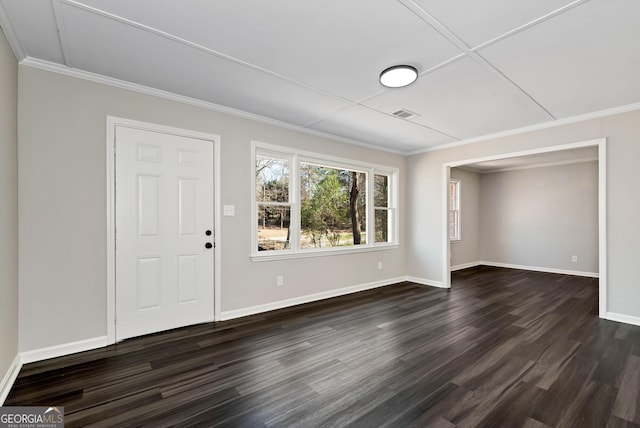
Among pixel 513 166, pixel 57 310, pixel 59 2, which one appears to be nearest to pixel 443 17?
pixel 59 2

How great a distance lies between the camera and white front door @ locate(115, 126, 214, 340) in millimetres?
2930

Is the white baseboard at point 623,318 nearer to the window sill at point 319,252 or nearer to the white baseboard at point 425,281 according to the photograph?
the white baseboard at point 425,281

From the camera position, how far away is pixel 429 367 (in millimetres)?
2445

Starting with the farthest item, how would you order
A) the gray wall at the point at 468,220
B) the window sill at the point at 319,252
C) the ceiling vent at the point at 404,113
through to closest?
the gray wall at the point at 468,220, the window sill at the point at 319,252, the ceiling vent at the point at 404,113

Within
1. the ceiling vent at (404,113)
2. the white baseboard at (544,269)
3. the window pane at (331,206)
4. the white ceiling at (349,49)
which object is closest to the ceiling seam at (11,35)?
the white ceiling at (349,49)

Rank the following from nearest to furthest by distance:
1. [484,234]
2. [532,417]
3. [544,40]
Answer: [532,417] → [544,40] → [484,234]

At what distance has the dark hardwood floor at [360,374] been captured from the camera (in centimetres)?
186

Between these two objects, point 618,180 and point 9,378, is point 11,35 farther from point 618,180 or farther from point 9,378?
point 618,180

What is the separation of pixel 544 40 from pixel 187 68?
2.86m

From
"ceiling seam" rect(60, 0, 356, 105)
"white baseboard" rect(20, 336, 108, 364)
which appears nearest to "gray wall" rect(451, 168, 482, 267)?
"ceiling seam" rect(60, 0, 356, 105)

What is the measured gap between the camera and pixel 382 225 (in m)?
5.55

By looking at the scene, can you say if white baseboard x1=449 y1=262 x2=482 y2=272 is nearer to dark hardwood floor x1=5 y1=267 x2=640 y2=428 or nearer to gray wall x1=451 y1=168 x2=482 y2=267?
gray wall x1=451 y1=168 x2=482 y2=267

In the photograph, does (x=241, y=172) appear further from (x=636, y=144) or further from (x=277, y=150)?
(x=636, y=144)

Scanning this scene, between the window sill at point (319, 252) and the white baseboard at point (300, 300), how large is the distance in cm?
58
